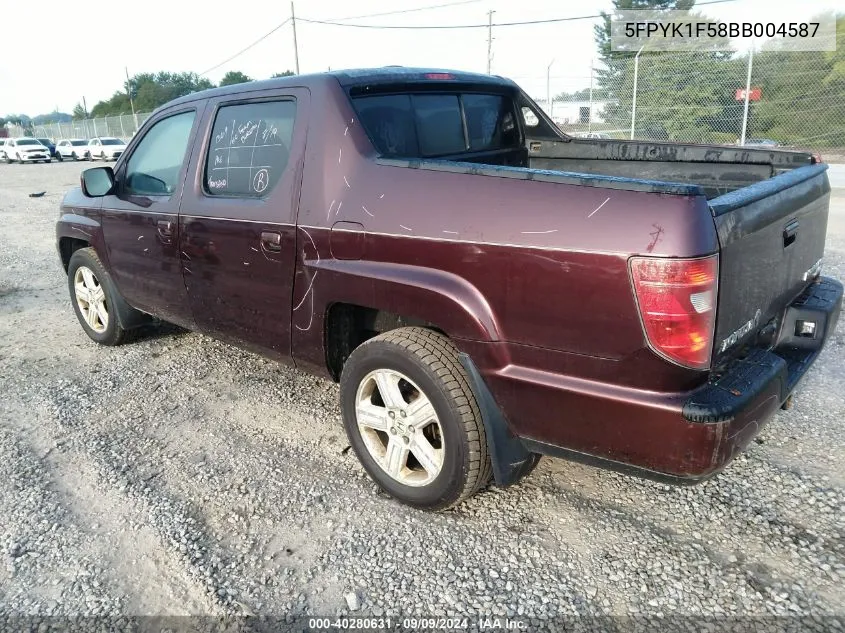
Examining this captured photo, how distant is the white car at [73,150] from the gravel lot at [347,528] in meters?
39.9

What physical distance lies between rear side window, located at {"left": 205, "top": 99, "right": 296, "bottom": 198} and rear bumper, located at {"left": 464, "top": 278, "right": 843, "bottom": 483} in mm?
1633

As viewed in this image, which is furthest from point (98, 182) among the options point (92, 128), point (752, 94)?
point (92, 128)

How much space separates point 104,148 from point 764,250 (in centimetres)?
3969

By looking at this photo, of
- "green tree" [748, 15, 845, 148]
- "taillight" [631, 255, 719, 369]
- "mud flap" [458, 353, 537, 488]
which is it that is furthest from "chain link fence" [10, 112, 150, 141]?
"taillight" [631, 255, 719, 369]

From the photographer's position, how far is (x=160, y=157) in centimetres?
420

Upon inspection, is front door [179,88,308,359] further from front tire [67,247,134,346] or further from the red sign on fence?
the red sign on fence

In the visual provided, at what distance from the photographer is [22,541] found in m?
2.73

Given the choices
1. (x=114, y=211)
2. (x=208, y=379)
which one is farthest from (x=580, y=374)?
(x=114, y=211)

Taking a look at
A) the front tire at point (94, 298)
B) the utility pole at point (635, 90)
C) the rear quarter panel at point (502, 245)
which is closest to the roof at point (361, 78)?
the rear quarter panel at point (502, 245)

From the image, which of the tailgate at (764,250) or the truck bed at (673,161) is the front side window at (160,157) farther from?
the tailgate at (764,250)

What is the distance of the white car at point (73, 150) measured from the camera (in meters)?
38.3

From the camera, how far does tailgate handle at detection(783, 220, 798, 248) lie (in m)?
2.60

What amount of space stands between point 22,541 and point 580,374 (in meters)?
2.41

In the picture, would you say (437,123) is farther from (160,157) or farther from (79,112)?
(79,112)
